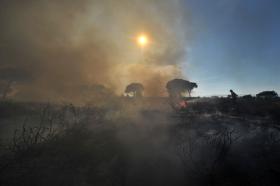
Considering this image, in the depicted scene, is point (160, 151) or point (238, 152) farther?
point (160, 151)

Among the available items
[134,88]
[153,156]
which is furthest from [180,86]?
[153,156]

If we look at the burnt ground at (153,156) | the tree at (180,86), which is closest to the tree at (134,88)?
the tree at (180,86)

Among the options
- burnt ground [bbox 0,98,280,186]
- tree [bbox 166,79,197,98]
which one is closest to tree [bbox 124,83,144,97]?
tree [bbox 166,79,197,98]

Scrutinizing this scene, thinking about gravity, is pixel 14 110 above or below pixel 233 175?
above

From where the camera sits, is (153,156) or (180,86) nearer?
(153,156)

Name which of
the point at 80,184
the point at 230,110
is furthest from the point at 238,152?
the point at 230,110

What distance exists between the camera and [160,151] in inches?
560

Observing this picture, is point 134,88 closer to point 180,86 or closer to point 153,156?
point 180,86

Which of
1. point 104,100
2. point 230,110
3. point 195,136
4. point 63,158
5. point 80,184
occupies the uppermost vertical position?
point 104,100

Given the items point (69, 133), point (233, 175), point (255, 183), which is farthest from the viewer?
point (69, 133)

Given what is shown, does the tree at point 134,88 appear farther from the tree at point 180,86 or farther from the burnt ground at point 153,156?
the burnt ground at point 153,156

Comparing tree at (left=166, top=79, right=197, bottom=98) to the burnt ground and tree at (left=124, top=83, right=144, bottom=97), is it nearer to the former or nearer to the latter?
tree at (left=124, top=83, right=144, bottom=97)

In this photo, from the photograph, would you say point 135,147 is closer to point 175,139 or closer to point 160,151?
point 160,151

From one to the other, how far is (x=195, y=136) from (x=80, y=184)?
29.4 feet
